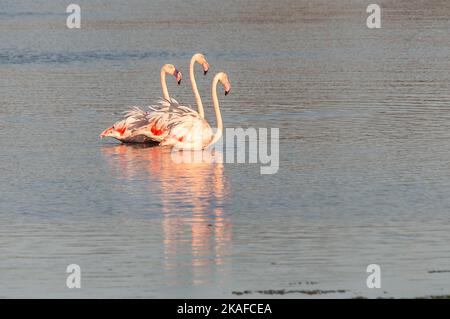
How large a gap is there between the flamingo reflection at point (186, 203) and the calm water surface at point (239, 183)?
3cm

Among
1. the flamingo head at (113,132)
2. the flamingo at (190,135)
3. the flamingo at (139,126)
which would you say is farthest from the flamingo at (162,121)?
the flamingo head at (113,132)

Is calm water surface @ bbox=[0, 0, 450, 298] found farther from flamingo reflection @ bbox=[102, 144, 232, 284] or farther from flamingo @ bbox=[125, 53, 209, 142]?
flamingo @ bbox=[125, 53, 209, 142]

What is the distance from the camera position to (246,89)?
2845 centimetres

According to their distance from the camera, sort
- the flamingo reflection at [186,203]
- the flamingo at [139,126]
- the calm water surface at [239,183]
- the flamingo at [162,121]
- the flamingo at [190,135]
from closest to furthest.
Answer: the calm water surface at [239,183]
the flamingo reflection at [186,203]
the flamingo at [190,135]
the flamingo at [162,121]
the flamingo at [139,126]

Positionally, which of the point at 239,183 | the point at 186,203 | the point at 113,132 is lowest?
the point at 186,203

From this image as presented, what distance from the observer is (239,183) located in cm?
1756

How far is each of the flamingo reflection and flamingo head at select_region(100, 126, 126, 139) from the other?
0.19 m

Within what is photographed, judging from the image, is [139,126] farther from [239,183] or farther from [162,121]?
[239,183]

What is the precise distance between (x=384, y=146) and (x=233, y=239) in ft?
22.6

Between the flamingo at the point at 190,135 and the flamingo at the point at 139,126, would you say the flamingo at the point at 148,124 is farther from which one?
the flamingo at the point at 190,135

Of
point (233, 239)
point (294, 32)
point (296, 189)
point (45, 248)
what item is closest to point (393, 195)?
point (296, 189)

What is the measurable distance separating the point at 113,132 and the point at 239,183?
14.4 ft

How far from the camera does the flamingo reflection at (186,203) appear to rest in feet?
43.1

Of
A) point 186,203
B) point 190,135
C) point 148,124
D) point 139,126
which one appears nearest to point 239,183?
point 186,203
